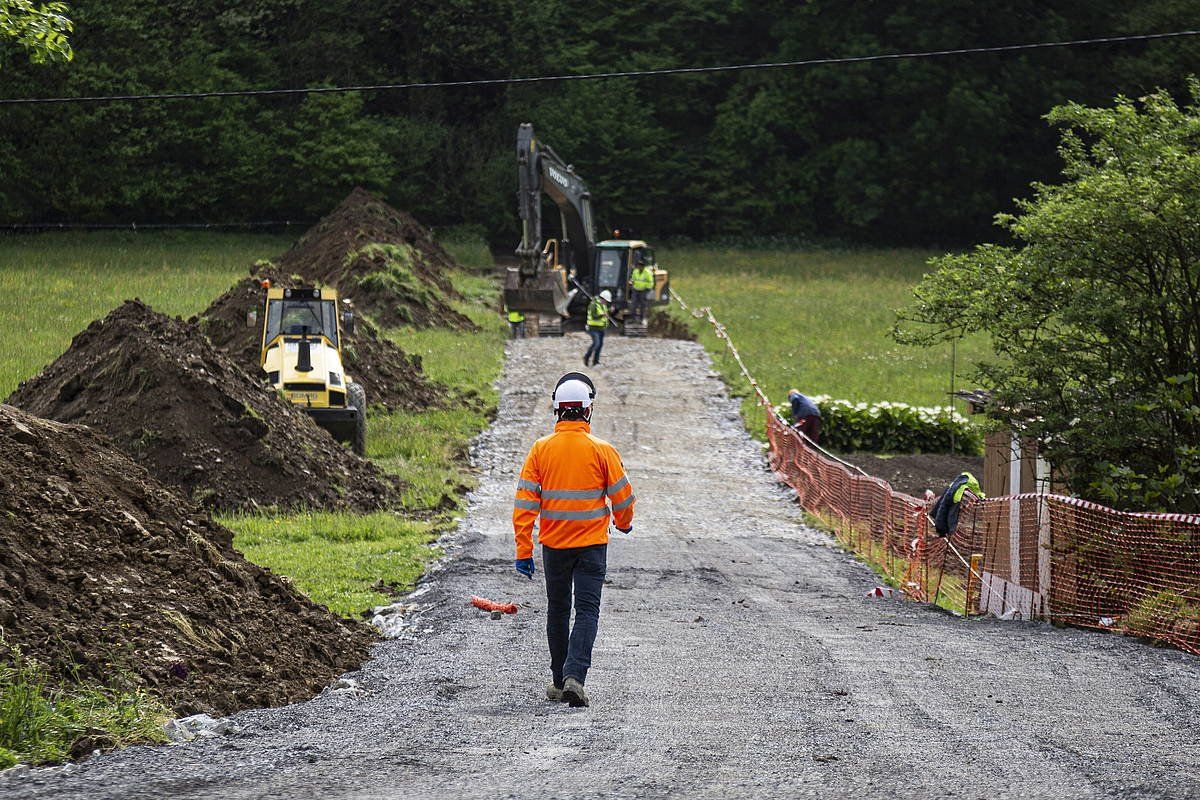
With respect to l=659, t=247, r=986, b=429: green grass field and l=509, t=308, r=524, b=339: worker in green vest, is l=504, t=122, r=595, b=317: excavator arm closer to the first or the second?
l=509, t=308, r=524, b=339: worker in green vest

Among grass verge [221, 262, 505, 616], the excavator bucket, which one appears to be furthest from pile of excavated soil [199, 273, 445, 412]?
the excavator bucket

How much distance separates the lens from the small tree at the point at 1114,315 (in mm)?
13922

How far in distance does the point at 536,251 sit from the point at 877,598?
16.8 meters

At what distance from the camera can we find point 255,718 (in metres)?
8.28

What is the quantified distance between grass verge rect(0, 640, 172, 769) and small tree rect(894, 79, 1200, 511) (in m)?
9.77

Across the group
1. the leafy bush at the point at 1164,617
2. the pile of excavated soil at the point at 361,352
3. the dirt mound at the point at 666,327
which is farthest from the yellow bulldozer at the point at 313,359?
the dirt mound at the point at 666,327

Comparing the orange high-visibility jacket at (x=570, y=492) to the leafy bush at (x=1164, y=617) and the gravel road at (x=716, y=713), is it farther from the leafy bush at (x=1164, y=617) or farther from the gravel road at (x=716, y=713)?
the leafy bush at (x=1164, y=617)

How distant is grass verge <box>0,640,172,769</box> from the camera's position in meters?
7.00

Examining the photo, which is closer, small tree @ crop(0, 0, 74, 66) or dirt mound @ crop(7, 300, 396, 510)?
dirt mound @ crop(7, 300, 396, 510)

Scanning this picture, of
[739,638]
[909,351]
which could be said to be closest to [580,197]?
[909,351]

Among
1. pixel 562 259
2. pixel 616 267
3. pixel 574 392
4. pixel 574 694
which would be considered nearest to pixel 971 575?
pixel 574 694

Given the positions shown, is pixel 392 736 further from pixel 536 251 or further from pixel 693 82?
pixel 693 82

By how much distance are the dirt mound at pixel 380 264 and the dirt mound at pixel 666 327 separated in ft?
20.5

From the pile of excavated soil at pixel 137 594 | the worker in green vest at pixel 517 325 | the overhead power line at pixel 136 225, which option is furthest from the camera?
the overhead power line at pixel 136 225
